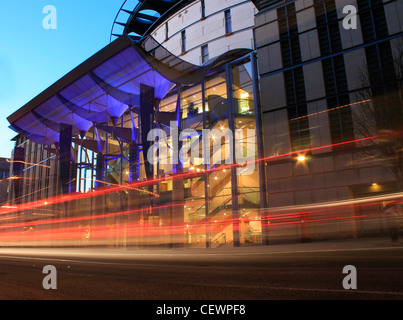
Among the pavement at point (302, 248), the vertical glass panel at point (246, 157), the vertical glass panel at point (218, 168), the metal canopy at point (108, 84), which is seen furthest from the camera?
the metal canopy at point (108, 84)

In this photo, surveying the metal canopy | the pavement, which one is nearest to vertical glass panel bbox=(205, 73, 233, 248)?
the metal canopy

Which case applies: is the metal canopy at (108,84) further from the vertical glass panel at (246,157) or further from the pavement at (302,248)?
the pavement at (302,248)

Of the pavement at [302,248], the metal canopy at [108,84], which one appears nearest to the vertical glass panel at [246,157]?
the metal canopy at [108,84]

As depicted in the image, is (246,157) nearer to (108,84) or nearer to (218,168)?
(218,168)

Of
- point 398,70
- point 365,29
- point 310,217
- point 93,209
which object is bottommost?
point 310,217

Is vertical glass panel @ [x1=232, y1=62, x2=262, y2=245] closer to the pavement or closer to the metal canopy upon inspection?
the metal canopy

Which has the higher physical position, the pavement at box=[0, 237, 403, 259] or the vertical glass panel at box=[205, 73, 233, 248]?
the vertical glass panel at box=[205, 73, 233, 248]

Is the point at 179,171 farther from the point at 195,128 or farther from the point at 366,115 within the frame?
the point at 366,115

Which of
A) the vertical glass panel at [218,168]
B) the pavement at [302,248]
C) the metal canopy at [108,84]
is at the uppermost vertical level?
the metal canopy at [108,84]

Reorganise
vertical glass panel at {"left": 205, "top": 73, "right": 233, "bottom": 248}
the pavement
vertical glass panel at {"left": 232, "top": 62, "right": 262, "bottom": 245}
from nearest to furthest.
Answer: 1. the pavement
2. vertical glass panel at {"left": 232, "top": 62, "right": 262, "bottom": 245}
3. vertical glass panel at {"left": 205, "top": 73, "right": 233, "bottom": 248}

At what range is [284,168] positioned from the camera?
850 inches

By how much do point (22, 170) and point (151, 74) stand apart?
1538 inches

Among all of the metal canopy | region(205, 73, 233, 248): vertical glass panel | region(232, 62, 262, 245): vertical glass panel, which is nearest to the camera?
region(232, 62, 262, 245): vertical glass panel
